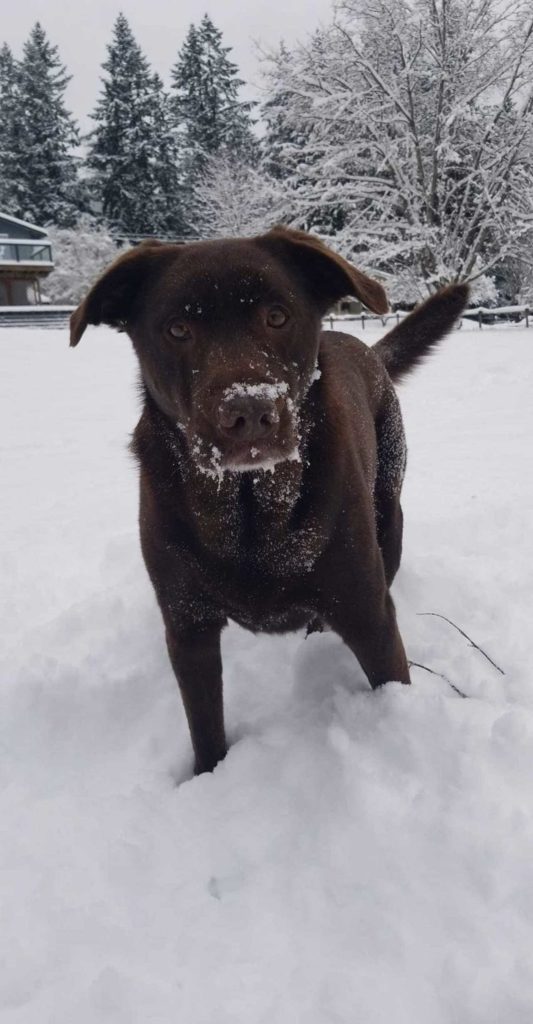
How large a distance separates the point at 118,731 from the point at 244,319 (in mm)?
1479

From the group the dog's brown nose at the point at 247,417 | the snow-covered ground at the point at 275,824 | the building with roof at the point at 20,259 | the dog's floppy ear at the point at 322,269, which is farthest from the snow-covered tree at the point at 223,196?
the dog's brown nose at the point at 247,417

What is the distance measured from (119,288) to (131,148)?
4110 centimetres

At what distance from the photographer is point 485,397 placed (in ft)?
30.8

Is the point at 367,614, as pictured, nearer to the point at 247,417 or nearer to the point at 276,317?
the point at 247,417

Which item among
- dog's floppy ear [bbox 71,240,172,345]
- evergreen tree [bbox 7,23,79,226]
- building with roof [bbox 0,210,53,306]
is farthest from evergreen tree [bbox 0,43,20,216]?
dog's floppy ear [bbox 71,240,172,345]

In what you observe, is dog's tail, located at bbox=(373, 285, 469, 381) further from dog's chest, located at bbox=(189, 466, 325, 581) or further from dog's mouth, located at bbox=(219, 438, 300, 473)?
dog's mouth, located at bbox=(219, 438, 300, 473)

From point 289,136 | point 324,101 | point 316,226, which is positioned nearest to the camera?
point 324,101

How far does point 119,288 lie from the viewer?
208 cm

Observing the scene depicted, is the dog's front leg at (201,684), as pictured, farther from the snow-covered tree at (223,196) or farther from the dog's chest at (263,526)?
the snow-covered tree at (223,196)

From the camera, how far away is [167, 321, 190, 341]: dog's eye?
1.86 m

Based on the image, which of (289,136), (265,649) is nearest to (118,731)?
(265,649)

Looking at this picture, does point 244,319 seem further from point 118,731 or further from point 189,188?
point 189,188

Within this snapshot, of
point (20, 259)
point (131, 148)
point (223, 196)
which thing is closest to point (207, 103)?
point (131, 148)

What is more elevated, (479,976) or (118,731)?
(479,976)
